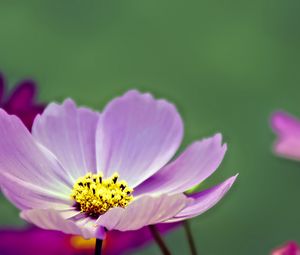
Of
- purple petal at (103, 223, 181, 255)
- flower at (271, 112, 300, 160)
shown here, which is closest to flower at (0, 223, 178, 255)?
purple petal at (103, 223, 181, 255)

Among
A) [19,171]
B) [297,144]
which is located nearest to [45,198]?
[19,171]

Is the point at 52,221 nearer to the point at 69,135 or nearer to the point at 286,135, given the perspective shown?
the point at 69,135

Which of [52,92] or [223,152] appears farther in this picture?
[52,92]

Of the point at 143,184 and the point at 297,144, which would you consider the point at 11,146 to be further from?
the point at 297,144

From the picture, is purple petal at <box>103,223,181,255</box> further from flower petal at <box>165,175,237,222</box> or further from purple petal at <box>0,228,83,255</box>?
flower petal at <box>165,175,237,222</box>

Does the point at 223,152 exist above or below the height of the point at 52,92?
below

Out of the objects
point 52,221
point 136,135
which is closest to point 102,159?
point 136,135

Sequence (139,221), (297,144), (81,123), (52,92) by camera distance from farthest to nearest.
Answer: (52,92), (297,144), (81,123), (139,221)

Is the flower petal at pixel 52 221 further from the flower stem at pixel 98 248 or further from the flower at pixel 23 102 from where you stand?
the flower at pixel 23 102
